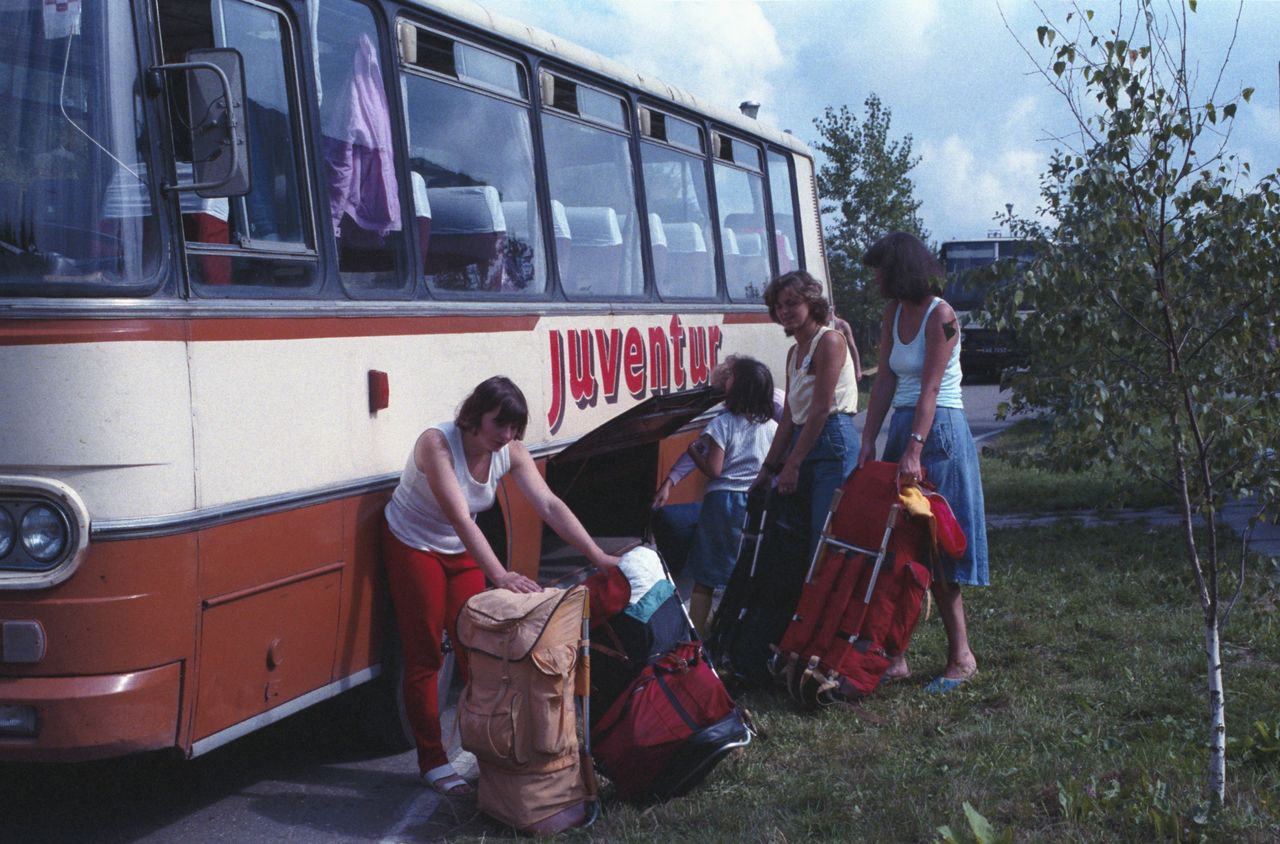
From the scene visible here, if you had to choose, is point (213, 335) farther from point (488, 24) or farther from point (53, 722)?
point (488, 24)

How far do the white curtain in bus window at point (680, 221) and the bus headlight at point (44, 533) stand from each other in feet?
15.3

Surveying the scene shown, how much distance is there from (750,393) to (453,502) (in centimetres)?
222

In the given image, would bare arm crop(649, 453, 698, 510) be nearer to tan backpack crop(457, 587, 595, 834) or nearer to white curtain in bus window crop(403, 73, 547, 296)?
white curtain in bus window crop(403, 73, 547, 296)

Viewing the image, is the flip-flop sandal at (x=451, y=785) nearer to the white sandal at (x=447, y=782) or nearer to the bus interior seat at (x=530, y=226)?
the white sandal at (x=447, y=782)

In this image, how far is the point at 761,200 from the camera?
1059 centimetres

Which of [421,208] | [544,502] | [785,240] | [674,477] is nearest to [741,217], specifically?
[785,240]

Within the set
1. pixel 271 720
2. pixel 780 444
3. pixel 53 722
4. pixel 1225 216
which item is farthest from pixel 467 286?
pixel 1225 216

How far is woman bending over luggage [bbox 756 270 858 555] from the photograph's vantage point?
6.52 m

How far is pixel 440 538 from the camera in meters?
5.36

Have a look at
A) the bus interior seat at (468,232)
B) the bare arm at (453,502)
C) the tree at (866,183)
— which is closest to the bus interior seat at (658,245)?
the bus interior seat at (468,232)

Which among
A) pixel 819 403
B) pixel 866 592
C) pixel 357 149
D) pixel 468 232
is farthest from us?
pixel 819 403

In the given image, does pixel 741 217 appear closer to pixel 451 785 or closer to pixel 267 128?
pixel 267 128

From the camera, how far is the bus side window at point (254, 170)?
15.1 feet

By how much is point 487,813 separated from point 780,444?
258 cm
